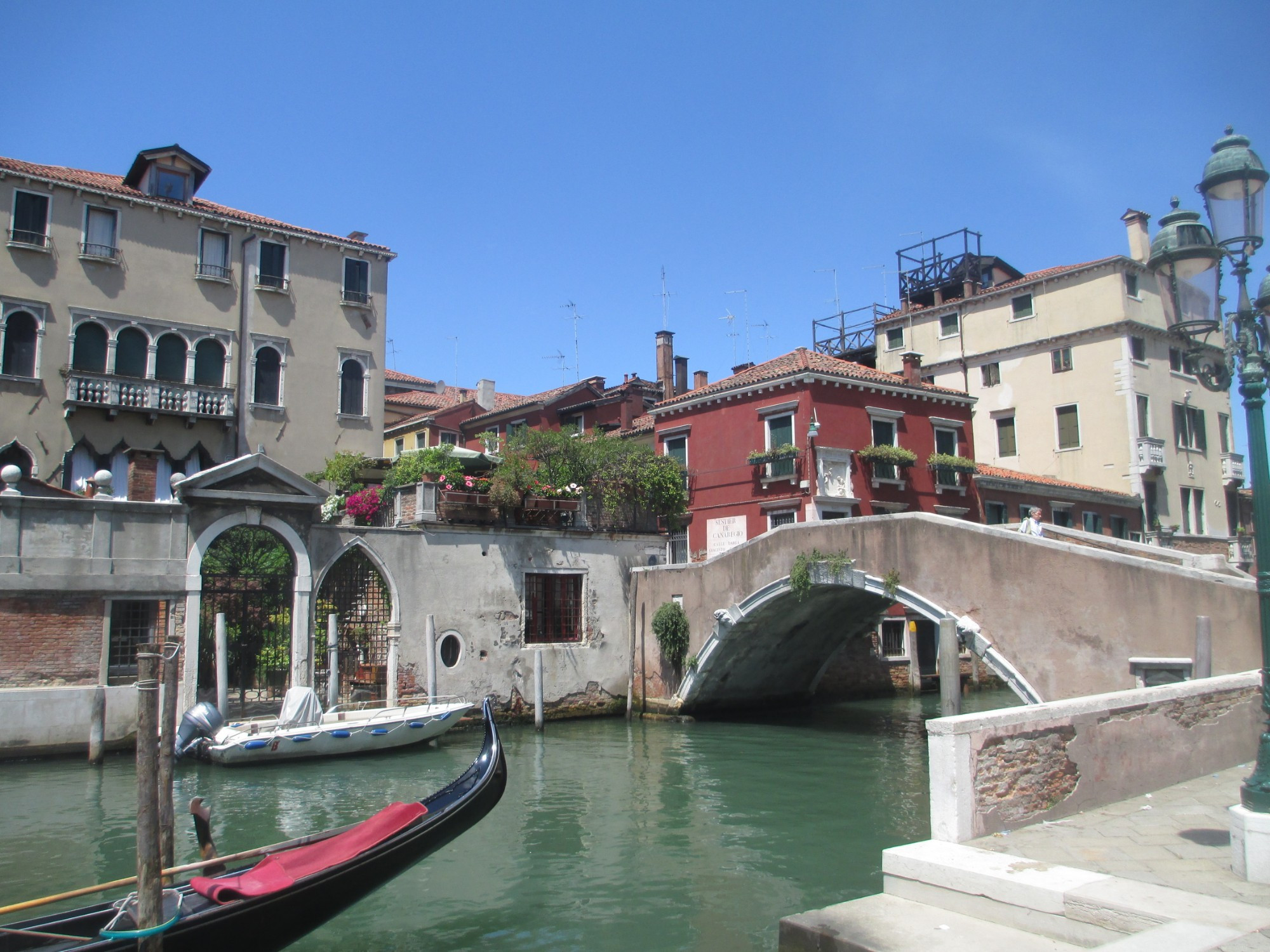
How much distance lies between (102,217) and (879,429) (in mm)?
15575

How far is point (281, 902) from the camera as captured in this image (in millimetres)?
5676

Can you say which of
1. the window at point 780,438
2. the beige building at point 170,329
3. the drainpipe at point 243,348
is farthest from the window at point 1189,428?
the drainpipe at point 243,348

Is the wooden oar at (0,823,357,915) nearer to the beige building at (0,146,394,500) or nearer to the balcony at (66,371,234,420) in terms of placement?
the beige building at (0,146,394,500)

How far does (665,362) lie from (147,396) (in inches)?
474

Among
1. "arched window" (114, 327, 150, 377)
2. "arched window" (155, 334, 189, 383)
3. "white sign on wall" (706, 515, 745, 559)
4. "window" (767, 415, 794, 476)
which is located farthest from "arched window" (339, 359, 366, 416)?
"window" (767, 415, 794, 476)

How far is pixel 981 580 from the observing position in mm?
11352

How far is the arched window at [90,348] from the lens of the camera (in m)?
17.0

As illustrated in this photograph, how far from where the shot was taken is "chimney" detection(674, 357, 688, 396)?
82.3 feet

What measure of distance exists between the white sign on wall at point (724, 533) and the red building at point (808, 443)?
24 millimetres

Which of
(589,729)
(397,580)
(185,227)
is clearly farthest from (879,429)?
(185,227)

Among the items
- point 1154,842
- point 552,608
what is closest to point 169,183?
point 552,608

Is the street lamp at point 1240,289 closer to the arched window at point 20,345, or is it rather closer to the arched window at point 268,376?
the arched window at point 268,376

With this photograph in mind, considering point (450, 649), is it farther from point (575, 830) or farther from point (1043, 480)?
point (1043, 480)

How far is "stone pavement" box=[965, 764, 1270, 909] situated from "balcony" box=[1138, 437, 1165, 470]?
19.2 metres
